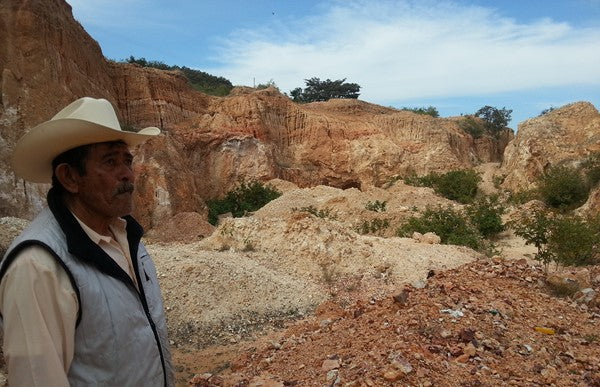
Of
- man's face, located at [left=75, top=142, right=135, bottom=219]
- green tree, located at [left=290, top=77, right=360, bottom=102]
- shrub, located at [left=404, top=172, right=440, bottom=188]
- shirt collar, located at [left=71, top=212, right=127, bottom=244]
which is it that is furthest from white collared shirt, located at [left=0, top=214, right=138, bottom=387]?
green tree, located at [left=290, top=77, right=360, bottom=102]

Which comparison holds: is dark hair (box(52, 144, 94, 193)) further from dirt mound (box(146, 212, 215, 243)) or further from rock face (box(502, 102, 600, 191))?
rock face (box(502, 102, 600, 191))

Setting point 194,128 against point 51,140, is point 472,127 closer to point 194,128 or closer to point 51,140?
point 194,128

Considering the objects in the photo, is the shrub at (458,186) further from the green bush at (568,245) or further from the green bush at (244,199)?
the green bush at (568,245)

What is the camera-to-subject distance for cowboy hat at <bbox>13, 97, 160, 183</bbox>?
1.59m

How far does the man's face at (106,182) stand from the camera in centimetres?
170

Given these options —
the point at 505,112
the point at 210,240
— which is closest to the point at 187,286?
the point at 210,240

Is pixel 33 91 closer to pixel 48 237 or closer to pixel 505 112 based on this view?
pixel 48 237

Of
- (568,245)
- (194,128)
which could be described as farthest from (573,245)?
(194,128)

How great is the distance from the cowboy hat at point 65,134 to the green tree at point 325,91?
4014 centimetres

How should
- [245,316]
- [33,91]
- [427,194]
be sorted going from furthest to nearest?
[427,194] → [33,91] → [245,316]

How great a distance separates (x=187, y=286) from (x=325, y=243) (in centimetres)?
318

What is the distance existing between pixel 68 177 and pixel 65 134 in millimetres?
162

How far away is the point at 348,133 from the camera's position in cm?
2572

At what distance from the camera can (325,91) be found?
41.5 metres
